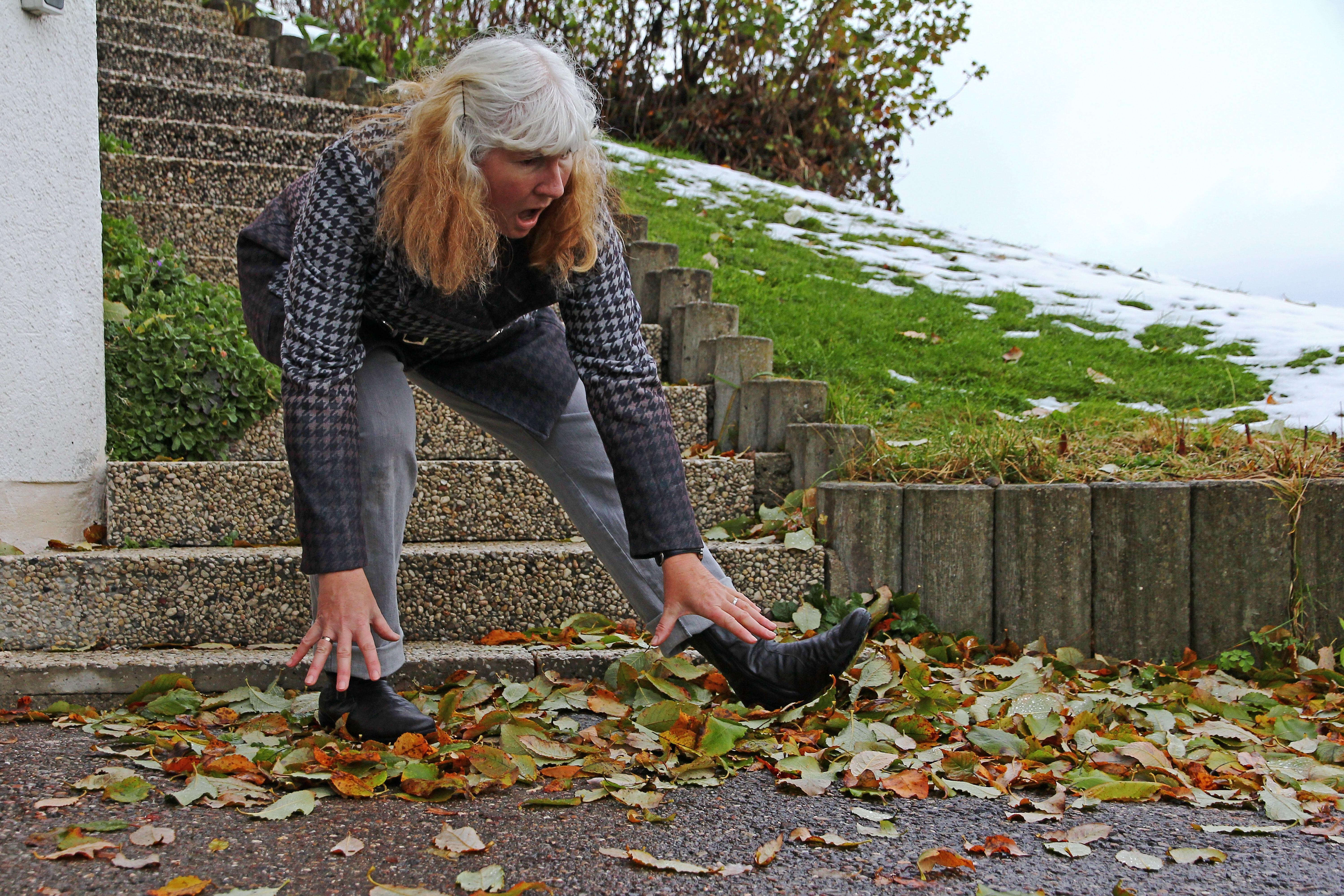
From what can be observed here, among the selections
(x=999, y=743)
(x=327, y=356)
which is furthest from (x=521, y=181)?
(x=999, y=743)

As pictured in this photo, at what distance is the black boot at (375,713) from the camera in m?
1.71

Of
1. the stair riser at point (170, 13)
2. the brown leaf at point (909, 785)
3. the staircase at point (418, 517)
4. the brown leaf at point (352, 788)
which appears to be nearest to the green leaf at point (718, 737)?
the brown leaf at point (909, 785)

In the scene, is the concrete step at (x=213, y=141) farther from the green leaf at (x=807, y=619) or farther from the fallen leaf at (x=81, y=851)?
the fallen leaf at (x=81, y=851)

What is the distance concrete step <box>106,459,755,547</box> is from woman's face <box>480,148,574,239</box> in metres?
1.12

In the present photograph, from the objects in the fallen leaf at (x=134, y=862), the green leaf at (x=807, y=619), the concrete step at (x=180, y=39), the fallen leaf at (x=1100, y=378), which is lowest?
the fallen leaf at (x=134, y=862)

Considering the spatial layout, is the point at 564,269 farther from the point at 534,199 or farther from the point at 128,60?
the point at 128,60

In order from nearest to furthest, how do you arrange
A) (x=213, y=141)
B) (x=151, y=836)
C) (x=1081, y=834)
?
1. (x=151, y=836)
2. (x=1081, y=834)
3. (x=213, y=141)

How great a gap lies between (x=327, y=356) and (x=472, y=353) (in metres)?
0.33

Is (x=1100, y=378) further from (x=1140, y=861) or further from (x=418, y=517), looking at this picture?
(x=1140, y=861)

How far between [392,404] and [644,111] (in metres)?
6.68

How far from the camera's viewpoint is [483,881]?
48.0 inches

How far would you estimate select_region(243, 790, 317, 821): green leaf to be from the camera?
1409 millimetres

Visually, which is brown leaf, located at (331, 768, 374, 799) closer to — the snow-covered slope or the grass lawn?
the grass lawn

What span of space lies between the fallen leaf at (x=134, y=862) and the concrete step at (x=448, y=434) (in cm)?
165
